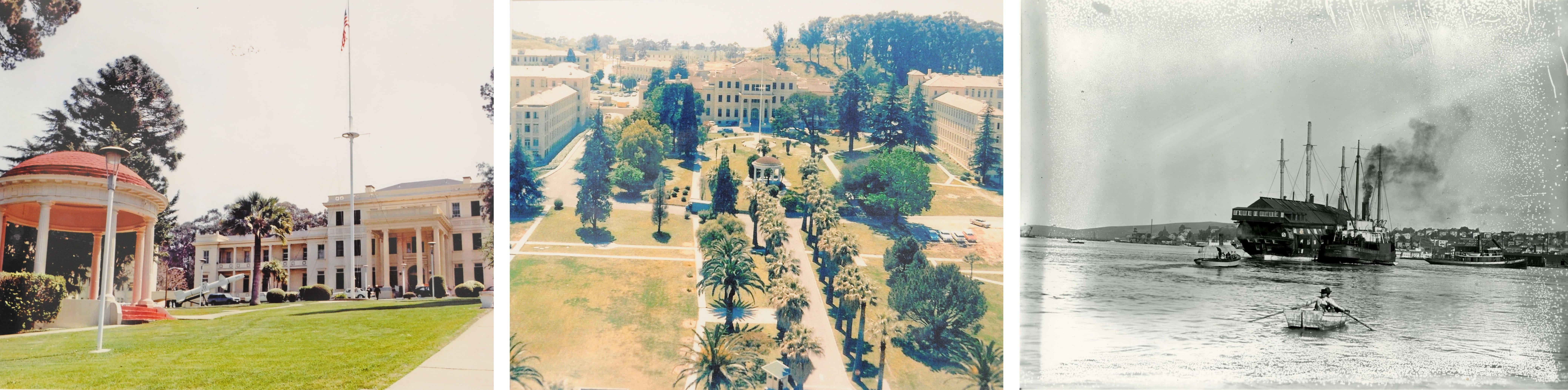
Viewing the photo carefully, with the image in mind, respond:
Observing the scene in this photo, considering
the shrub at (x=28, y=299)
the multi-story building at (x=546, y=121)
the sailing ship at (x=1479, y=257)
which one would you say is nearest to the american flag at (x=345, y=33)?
the multi-story building at (x=546, y=121)

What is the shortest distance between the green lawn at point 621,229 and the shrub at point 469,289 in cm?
48

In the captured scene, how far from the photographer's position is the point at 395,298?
191 inches

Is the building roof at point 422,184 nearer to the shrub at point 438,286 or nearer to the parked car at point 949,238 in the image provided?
the shrub at point 438,286

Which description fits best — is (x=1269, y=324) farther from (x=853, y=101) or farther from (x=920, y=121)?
(x=853, y=101)

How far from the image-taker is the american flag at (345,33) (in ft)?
15.7

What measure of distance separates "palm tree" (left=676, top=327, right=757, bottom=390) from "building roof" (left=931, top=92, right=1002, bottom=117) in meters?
1.82

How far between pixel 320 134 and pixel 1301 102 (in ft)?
19.0

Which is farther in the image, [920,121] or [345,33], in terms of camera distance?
[345,33]

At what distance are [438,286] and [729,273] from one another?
5.82ft

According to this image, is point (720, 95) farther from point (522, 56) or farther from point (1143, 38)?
point (1143, 38)

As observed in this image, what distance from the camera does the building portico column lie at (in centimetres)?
487

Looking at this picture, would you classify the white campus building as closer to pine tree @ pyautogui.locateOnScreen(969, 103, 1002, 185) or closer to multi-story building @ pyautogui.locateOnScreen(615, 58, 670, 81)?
multi-story building @ pyautogui.locateOnScreen(615, 58, 670, 81)

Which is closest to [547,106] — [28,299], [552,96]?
[552,96]

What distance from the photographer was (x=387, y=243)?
4852mm
